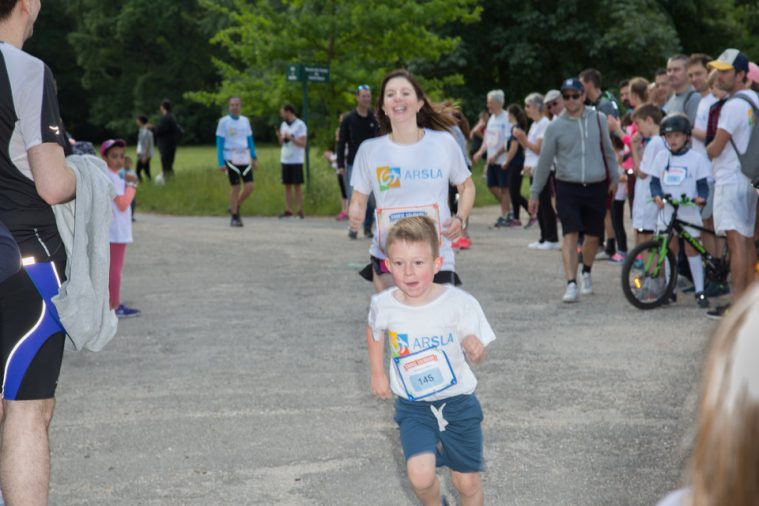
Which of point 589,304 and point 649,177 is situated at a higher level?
point 649,177

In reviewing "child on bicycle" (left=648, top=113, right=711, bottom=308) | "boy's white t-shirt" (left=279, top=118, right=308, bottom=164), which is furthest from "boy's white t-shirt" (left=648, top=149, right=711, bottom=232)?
"boy's white t-shirt" (left=279, top=118, right=308, bottom=164)

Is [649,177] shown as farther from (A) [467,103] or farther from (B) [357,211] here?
(A) [467,103]

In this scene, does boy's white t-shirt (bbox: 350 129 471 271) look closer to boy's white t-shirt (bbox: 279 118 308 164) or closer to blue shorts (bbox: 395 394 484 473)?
blue shorts (bbox: 395 394 484 473)

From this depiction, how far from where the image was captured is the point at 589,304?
10.4 m

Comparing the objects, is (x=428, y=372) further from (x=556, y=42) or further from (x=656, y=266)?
(x=556, y=42)

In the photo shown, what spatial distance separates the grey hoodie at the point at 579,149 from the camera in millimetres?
10805

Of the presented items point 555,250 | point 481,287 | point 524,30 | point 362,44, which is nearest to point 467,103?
point 524,30

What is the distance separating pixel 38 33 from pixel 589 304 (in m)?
80.9

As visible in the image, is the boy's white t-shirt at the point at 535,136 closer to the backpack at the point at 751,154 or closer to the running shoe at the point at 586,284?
the running shoe at the point at 586,284

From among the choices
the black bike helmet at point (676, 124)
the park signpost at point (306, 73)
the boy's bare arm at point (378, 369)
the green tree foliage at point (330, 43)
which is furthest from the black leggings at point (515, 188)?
the boy's bare arm at point (378, 369)

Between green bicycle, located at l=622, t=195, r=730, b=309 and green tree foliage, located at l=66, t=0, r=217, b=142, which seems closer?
green bicycle, located at l=622, t=195, r=730, b=309

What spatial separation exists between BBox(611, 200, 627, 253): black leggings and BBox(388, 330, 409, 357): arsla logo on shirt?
9.53 meters

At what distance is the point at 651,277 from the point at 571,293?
78cm

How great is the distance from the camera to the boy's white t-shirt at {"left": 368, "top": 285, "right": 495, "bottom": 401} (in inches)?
171
